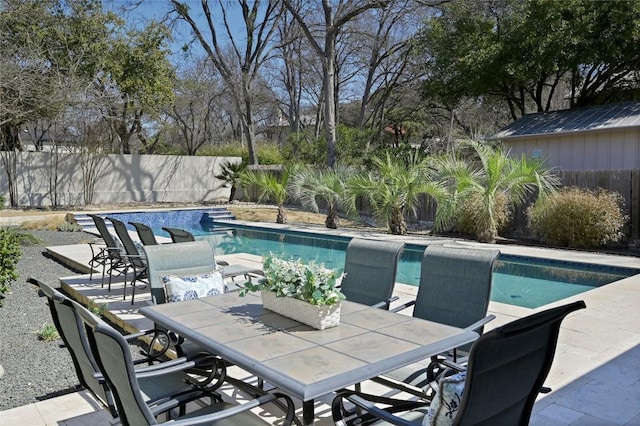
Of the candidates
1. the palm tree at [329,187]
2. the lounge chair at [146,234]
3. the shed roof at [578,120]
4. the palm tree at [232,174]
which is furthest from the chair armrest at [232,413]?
the palm tree at [232,174]

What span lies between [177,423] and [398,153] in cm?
1603

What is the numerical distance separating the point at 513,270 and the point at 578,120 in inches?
363

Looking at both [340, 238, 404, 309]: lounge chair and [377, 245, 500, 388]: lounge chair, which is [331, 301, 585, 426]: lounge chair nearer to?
[377, 245, 500, 388]: lounge chair

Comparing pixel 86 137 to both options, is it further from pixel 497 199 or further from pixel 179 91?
pixel 497 199

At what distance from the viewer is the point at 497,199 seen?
10828mm

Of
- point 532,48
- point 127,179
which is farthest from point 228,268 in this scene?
point 127,179

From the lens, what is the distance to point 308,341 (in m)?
2.36

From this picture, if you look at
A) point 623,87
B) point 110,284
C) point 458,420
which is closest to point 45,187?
point 110,284

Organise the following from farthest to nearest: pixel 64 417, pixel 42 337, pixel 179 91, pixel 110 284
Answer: pixel 179 91 < pixel 110 284 < pixel 42 337 < pixel 64 417

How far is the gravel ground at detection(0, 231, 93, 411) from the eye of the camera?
10.8ft

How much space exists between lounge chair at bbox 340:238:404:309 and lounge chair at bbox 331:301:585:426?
1.52m

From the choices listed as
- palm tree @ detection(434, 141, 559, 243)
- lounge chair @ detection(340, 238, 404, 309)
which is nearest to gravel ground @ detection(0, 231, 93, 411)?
lounge chair @ detection(340, 238, 404, 309)

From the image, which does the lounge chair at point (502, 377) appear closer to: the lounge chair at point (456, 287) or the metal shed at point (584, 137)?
the lounge chair at point (456, 287)

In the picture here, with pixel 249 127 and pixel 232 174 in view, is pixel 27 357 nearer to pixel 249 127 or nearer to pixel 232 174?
pixel 232 174
